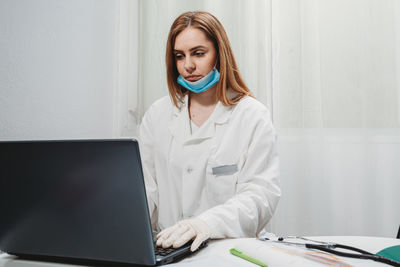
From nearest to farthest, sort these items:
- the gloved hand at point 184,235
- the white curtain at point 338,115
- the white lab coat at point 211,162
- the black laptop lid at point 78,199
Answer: the black laptop lid at point 78,199 → the gloved hand at point 184,235 → the white lab coat at point 211,162 → the white curtain at point 338,115

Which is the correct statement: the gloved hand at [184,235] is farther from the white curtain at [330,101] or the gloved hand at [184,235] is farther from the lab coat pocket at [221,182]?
the white curtain at [330,101]

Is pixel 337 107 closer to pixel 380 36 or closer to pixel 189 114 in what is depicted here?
pixel 380 36

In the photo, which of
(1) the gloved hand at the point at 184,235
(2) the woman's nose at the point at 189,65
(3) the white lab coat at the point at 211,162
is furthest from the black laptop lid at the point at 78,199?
(2) the woman's nose at the point at 189,65

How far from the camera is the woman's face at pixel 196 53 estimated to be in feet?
4.24

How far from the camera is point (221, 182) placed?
1243mm

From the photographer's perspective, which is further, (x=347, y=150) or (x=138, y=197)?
(x=347, y=150)

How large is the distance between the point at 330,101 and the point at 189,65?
2.59 ft

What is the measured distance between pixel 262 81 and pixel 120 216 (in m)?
1.36

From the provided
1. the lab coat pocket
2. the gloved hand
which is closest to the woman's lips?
the lab coat pocket

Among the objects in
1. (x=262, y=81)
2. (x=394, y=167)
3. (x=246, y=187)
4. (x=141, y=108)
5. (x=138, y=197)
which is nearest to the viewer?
(x=138, y=197)

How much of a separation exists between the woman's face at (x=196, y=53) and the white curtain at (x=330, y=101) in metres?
0.52

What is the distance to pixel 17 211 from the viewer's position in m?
0.62

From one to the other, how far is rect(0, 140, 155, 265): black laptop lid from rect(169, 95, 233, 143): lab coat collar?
748 mm

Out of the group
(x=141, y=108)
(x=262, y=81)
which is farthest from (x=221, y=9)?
(x=141, y=108)
